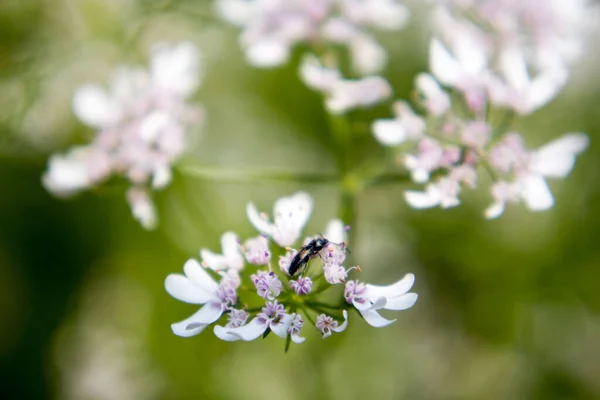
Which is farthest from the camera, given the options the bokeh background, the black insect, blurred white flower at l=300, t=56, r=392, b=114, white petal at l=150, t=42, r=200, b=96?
the bokeh background

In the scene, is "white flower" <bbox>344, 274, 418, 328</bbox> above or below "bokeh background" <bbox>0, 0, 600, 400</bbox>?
above

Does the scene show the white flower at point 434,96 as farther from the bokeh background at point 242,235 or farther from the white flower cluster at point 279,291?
the bokeh background at point 242,235

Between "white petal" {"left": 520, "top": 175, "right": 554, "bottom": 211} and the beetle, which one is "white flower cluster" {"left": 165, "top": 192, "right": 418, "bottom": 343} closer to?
the beetle

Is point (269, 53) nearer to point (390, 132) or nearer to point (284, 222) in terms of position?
point (390, 132)

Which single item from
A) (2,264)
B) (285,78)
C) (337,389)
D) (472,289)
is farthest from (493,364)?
(2,264)

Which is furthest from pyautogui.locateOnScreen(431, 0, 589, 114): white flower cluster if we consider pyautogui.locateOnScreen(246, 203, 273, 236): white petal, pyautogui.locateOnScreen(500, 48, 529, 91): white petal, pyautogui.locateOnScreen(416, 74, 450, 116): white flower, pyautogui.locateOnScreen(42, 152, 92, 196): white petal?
pyautogui.locateOnScreen(42, 152, 92, 196): white petal

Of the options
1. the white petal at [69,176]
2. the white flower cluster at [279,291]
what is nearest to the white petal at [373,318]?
the white flower cluster at [279,291]

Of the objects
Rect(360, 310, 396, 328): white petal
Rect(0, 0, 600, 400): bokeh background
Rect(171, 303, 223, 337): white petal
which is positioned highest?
Rect(360, 310, 396, 328): white petal

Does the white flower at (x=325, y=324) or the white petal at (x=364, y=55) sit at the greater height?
the white petal at (x=364, y=55)

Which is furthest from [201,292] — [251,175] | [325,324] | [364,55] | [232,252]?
[364,55]
